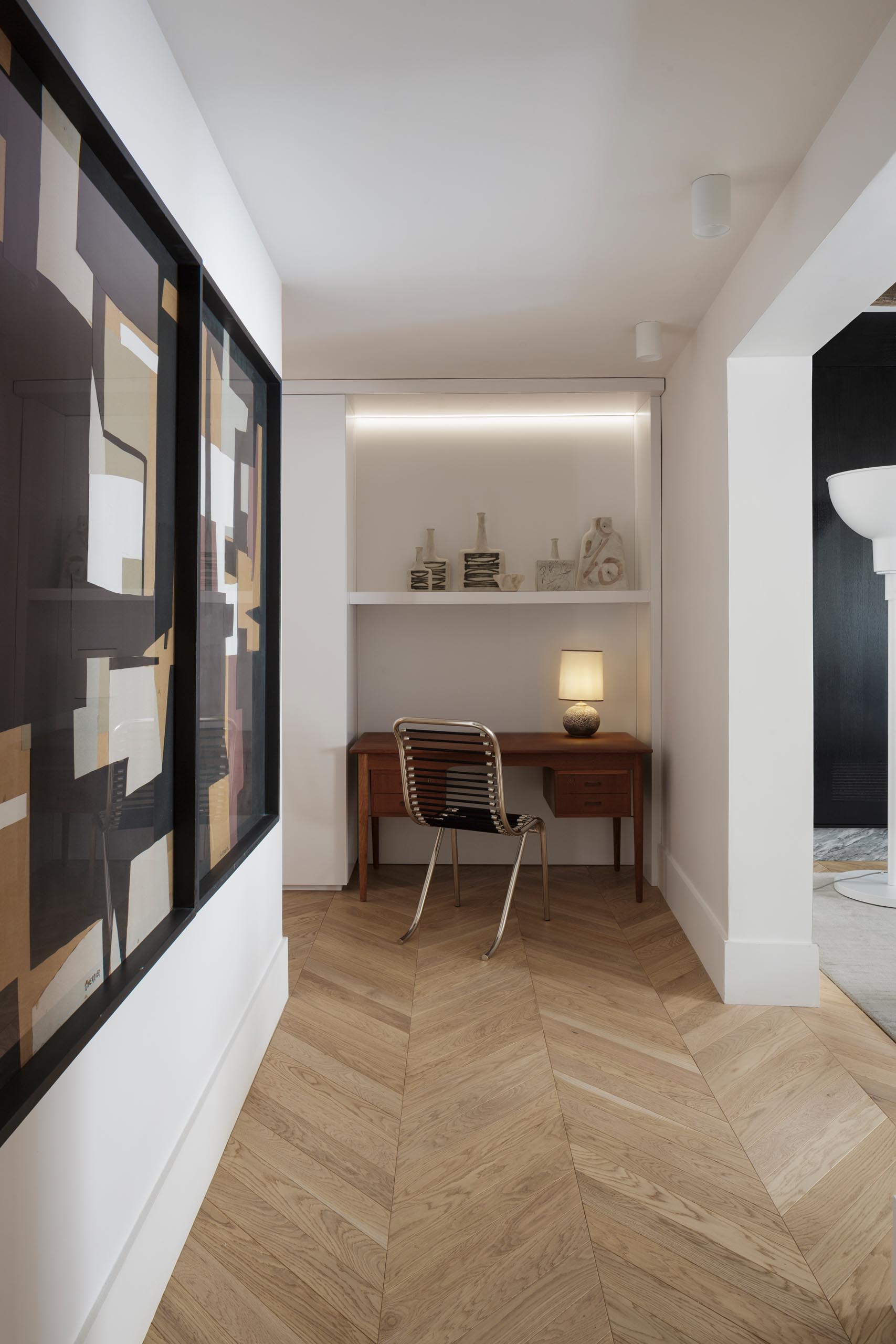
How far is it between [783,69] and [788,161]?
35 cm

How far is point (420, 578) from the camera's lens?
13.6 ft

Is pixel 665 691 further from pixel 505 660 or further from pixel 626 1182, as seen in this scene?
pixel 626 1182

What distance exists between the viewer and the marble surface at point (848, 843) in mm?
4387

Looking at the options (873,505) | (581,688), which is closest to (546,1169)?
(581,688)

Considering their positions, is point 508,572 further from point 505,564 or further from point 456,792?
point 456,792

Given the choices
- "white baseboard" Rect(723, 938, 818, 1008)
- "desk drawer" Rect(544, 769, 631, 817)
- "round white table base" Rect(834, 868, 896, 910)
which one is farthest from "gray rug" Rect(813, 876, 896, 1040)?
"desk drawer" Rect(544, 769, 631, 817)

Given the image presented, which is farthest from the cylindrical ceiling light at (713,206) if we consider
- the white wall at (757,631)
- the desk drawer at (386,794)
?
the desk drawer at (386,794)

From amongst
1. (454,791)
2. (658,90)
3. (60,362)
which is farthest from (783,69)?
(454,791)

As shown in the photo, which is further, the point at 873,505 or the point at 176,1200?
the point at 873,505

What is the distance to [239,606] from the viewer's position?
2238mm

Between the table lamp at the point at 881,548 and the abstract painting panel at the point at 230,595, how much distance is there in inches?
101

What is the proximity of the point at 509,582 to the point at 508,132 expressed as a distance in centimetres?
235

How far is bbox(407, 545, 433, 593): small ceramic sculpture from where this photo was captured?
4137 mm

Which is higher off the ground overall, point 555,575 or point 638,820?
point 555,575
